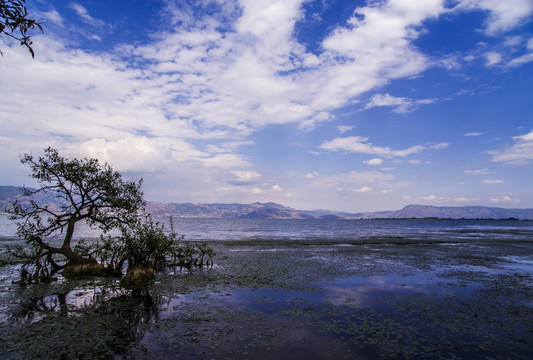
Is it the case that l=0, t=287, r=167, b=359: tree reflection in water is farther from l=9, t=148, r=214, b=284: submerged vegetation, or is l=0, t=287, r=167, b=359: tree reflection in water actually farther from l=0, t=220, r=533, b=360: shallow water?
l=9, t=148, r=214, b=284: submerged vegetation

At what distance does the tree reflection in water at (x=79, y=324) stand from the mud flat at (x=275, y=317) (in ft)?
0.17

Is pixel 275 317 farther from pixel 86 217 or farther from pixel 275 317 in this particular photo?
pixel 86 217

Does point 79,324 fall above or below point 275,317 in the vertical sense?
above

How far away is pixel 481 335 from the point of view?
12672mm

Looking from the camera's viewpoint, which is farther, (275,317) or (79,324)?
(275,317)

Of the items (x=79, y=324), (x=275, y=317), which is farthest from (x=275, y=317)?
(x=79, y=324)

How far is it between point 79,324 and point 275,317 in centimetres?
931

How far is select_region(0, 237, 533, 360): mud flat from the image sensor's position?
36.6 feet

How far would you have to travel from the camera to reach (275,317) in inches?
591

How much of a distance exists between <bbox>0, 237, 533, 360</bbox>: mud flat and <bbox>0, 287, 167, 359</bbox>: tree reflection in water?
0.05m

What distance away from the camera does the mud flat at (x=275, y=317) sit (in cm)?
1115

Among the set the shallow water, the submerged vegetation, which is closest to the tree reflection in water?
the shallow water

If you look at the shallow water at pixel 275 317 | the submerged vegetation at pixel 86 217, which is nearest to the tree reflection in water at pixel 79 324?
the shallow water at pixel 275 317

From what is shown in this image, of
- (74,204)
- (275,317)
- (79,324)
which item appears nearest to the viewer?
(79,324)
